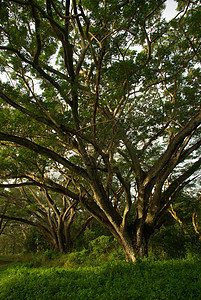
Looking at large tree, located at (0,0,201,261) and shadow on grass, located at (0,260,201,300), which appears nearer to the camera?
shadow on grass, located at (0,260,201,300)

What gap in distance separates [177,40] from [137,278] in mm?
7078

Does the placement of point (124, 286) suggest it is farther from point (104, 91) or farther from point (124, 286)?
point (104, 91)

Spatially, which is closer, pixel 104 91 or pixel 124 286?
pixel 124 286

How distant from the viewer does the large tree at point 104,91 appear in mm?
4949

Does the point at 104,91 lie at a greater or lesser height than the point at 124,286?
greater

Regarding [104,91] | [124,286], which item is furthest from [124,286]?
[104,91]

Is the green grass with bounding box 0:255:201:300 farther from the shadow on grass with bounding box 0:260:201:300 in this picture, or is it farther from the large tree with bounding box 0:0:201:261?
the large tree with bounding box 0:0:201:261

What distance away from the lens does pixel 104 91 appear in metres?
7.06

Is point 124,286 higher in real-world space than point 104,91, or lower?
lower

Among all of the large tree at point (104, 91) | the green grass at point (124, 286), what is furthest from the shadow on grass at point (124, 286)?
the large tree at point (104, 91)

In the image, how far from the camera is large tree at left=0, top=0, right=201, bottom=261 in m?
4.95

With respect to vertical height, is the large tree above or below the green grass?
above

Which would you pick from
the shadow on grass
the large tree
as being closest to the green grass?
the shadow on grass

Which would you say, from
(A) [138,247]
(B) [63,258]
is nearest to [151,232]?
(A) [138,247]
